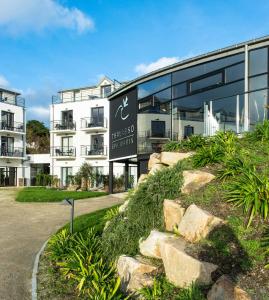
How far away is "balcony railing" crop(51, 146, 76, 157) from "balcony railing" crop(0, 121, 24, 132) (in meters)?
6.78

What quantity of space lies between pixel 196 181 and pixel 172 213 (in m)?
1.04

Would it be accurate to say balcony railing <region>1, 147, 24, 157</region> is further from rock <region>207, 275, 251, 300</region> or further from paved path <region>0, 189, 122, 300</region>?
rock <region>207, 275, 251, 300</region>

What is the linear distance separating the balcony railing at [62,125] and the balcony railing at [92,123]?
130 cm

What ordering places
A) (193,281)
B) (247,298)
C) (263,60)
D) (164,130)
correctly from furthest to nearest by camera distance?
(164,130)
(263,60)
(193,281)
(247,298)

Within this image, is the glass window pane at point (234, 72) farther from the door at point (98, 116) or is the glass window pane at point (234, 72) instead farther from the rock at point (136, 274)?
the door at point (98, 116)

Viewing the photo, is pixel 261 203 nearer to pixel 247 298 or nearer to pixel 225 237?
pixel 225 237

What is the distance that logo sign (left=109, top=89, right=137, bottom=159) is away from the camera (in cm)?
2381

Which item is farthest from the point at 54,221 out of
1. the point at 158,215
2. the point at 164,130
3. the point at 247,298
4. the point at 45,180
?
the point at 45,180

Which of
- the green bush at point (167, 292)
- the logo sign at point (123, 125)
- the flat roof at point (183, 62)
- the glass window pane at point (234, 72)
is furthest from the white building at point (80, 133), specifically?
the green bush at point (167, 292)

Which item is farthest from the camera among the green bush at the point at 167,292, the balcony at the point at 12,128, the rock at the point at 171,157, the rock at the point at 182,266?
the balcony at the point at 12,128

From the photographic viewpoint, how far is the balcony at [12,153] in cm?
5047

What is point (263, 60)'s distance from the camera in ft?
55.0

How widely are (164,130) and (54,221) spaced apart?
21.4 feet

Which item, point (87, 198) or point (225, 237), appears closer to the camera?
point (225, 237)
